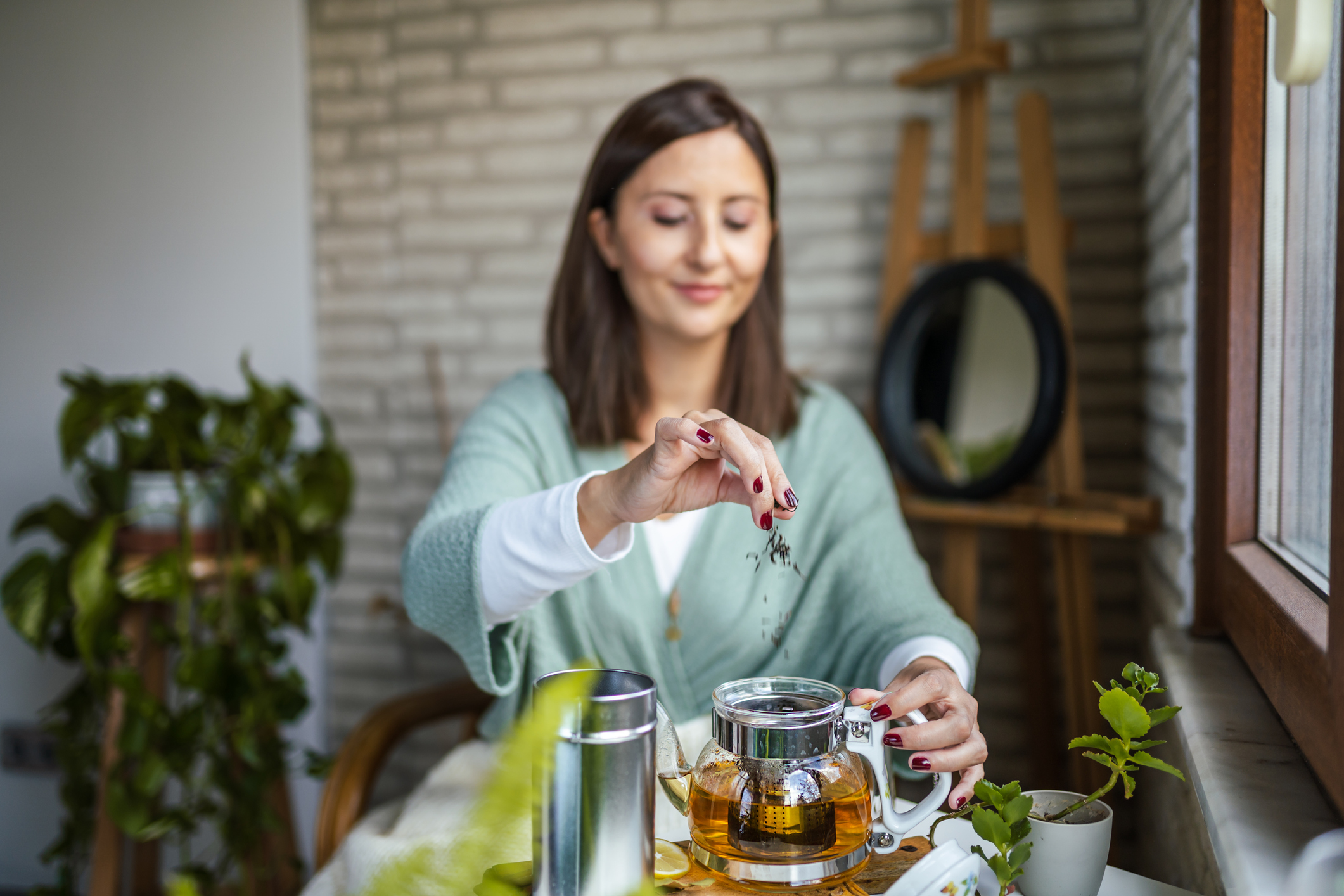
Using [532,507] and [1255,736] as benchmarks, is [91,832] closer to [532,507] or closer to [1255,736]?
[532,507]

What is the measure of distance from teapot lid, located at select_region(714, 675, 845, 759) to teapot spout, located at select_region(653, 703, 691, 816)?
0.13 ft

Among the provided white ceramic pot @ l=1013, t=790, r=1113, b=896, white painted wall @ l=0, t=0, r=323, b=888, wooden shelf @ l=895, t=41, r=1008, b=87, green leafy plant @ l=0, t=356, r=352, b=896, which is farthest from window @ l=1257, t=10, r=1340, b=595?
white painted wall @ l=0, t=0, r=323, b=888

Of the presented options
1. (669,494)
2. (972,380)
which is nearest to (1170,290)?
(972,380)

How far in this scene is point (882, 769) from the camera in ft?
2.43

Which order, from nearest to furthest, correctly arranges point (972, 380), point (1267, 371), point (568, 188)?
1. point (1267, 371)
2. point (972, 380)
3. point (568, 188)

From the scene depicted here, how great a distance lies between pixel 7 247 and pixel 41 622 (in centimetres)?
104

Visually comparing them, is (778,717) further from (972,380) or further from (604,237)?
(972,380)

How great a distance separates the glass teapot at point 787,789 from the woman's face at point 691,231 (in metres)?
0.60

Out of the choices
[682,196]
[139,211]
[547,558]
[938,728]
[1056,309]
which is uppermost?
[139,211]

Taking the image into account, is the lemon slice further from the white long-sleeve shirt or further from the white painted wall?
the white painted wall

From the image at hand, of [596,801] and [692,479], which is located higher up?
[692,479]

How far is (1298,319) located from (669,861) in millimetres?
753

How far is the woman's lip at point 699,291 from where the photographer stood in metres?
1.21

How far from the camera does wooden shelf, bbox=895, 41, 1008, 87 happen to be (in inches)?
62.2
